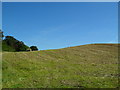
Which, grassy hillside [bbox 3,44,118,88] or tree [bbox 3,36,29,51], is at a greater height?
tree [bbox 3,36,29,51]

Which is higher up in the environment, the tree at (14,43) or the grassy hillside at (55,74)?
the tree at (14,43)

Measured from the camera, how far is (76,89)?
1251cm

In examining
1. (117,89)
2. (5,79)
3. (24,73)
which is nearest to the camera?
(117,89)

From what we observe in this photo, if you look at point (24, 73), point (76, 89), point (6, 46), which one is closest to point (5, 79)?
point (24, 73)

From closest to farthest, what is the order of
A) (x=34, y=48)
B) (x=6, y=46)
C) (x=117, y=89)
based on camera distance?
(x=117, y=89) < (x=6, y=46) < (x=34, y=48)

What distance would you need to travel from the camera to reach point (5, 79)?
1695cm

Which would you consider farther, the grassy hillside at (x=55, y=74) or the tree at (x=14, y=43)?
the tree at (x=14, y=43)

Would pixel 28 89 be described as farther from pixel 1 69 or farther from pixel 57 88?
pixel 1 69

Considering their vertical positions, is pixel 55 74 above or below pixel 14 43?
below

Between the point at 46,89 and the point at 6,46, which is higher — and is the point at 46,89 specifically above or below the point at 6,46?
below

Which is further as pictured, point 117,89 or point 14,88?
point 14,88

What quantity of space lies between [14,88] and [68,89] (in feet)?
14.0

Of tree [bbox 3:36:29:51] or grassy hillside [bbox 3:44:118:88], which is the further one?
tree [bbox 3:36:29:51]

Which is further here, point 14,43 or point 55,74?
point 14,43
